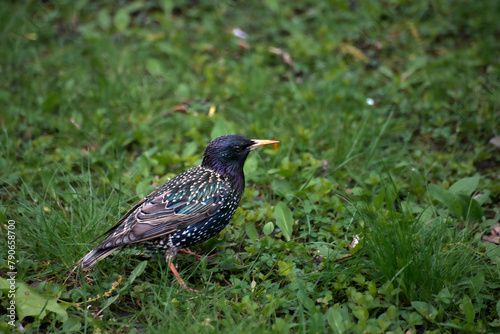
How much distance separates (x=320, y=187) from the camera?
405 cm

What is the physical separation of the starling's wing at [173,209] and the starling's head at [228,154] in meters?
0.10

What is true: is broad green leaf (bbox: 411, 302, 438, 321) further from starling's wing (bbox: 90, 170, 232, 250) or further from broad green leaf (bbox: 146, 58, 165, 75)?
broad green leaf (bbox: 146, 58, 165, 75)

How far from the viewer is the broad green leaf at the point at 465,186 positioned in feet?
12.5

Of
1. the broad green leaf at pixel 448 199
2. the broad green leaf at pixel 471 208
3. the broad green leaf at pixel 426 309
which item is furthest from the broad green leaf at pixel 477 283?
the broad green leaf at pixel 448 199

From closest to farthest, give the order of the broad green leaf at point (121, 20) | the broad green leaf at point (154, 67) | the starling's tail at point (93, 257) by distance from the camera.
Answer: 1. the starling's tail at point (93, 257)
2. the broad green leaf at point (154, 67)
3. the broad green leaf at point (121, 20)

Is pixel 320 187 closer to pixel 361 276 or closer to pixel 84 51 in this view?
pixel 361 276

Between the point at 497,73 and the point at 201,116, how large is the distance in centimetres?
348

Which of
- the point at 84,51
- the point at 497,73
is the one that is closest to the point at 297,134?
the point at 497,73

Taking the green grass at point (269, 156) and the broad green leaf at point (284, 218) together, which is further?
the broad green leaf at point (284, 218)

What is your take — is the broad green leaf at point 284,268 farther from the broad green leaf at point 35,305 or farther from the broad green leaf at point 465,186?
the broad green leaf at point 465,186

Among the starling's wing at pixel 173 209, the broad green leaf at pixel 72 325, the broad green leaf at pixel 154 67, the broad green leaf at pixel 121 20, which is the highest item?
the broad green leaf at pixel 121 20

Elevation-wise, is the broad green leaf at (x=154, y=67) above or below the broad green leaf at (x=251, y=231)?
above

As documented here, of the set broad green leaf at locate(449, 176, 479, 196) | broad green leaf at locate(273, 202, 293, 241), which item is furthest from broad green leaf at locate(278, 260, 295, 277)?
broad green leaf at locate(449, 176, 479, 196)

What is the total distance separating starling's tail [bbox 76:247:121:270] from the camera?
3.11 metres
